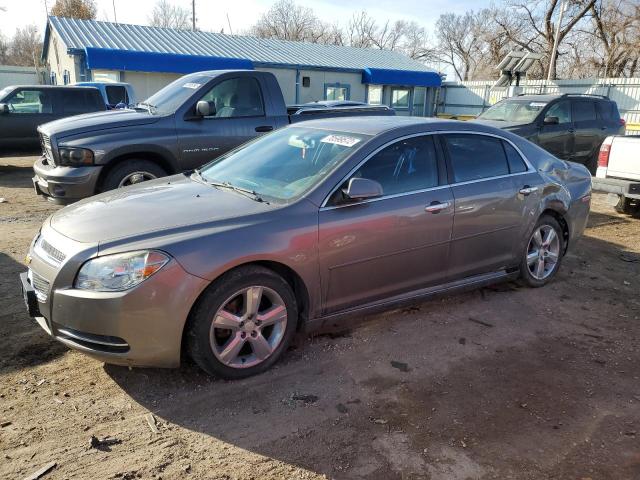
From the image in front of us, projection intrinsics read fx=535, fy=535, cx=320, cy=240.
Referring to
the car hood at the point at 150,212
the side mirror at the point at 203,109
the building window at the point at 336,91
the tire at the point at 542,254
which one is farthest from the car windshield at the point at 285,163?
the building window at the point at 336,91

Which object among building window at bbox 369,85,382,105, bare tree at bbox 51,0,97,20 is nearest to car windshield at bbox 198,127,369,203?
building window at bbox 369,85,382,105

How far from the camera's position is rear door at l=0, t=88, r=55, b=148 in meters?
11.7

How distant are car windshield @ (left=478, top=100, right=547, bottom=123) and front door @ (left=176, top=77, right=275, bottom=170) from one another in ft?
20.4

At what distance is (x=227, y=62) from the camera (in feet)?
74.0

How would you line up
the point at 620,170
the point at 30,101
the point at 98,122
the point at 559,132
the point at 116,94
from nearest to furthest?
the point at 98,122
the point at 620,170
the point at 559,132
the point at 30,101
the point at 116,94

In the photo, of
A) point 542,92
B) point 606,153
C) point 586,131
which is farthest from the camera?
point 542,92

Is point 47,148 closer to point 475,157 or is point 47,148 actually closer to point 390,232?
point 390,232

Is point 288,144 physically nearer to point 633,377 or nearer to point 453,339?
point 453,339

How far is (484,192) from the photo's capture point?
453 centimetres

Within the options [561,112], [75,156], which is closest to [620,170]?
[561,112]

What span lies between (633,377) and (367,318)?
1.95m

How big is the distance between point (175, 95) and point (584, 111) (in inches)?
351

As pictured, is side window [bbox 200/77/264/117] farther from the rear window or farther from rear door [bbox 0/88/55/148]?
rear door [bbox 0/88/55/148]

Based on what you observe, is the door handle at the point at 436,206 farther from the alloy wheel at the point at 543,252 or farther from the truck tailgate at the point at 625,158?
the truck tailgate at the point at 625,158
